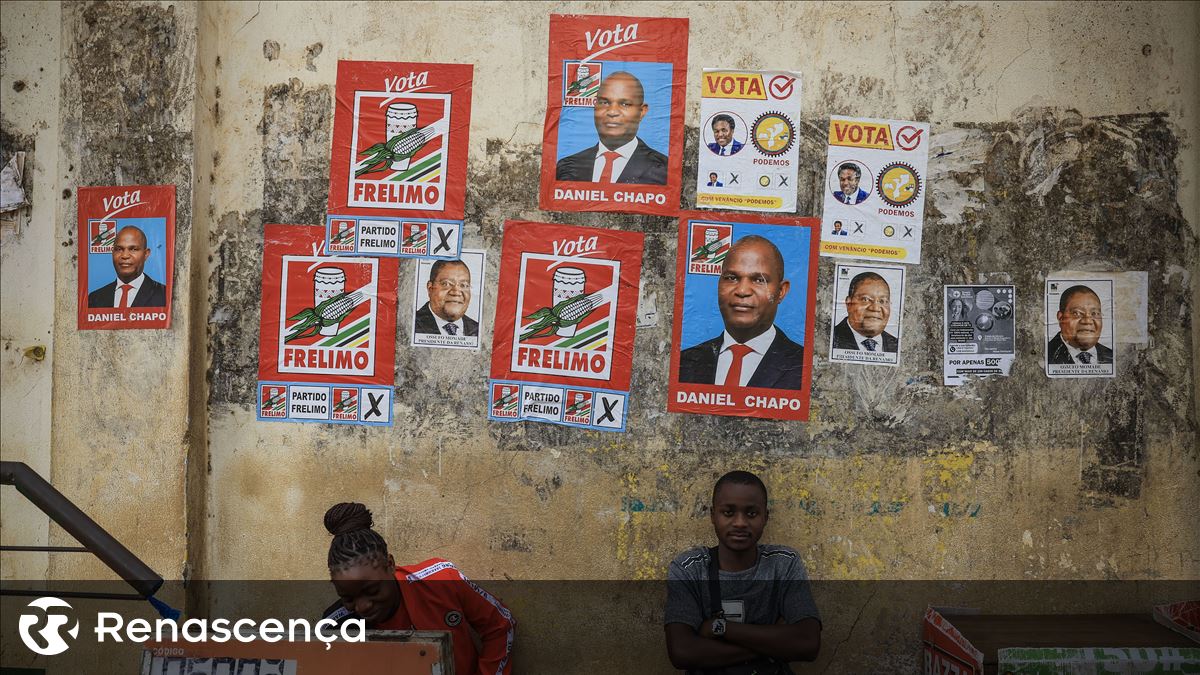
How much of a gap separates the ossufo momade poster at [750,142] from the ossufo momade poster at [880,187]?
20 centimetres

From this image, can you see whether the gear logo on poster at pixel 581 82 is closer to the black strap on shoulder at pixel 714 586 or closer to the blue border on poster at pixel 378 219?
the blue border on poster at pixel 378 219

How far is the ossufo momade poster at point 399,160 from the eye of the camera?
3908mm

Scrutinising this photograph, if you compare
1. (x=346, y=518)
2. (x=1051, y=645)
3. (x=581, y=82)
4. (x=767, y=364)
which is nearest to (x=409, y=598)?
(x=346, y=518)

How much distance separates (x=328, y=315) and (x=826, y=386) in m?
2.08

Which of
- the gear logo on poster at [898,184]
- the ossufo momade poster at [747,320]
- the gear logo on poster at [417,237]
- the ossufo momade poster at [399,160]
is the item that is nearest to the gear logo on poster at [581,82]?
the ossufo momade poster at [399,160]

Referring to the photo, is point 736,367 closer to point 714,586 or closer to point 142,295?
point 714,586

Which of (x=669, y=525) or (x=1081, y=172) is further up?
(x=1081, y=172)

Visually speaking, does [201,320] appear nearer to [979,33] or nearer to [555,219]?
[555,219]

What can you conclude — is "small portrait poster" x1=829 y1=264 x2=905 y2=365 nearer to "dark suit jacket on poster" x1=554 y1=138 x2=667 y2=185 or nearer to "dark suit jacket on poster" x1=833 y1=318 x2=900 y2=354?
"dark suit jacket on poster" x1=833 y1=318 x2=900 y2=354

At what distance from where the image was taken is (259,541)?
3.93 meters

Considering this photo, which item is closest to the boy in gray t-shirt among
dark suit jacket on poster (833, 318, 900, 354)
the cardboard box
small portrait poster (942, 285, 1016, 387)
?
the cardboard box

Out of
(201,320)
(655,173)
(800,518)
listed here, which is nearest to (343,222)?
(201,320)

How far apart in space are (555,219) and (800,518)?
5.18ft

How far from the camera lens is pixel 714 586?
134 inches
